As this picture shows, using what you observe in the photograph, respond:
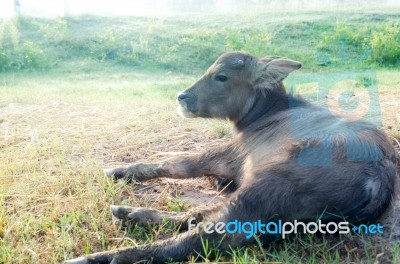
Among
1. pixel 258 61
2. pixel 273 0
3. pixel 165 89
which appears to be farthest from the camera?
pixel 273 0

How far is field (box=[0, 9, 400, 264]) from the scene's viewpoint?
9.98 feet

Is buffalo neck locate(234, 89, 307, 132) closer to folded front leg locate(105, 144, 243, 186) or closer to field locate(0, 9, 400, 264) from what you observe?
folded front leg locate(105, 144, 243, 186)

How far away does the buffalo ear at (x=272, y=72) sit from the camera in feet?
13.9

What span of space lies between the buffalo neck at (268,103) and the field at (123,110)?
2.29ft

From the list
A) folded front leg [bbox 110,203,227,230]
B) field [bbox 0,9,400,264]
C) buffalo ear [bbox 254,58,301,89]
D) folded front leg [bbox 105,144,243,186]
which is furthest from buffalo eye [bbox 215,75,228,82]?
folded front leg [bbox 110,203,227,230]

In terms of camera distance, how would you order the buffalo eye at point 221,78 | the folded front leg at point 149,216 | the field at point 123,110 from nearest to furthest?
the field at point 123,110
the folded front leg at point 149,216
the buffalo eye at point 221,78

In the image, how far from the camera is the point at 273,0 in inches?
418

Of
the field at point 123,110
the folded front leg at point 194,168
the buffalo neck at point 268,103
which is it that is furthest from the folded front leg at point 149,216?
the buffalo neck at point 268,103

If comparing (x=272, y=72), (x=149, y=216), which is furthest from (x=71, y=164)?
(x=272, y=72)

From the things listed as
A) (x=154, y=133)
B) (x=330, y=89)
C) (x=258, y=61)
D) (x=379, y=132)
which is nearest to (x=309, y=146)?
(x=379, y=132)

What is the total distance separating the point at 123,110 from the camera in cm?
707

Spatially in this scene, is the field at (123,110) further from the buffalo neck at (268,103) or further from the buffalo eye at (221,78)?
the buffalo eye at (221,78)

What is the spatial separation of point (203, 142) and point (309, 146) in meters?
2.20

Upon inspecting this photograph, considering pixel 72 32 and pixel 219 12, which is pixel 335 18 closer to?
pixel 219 12
